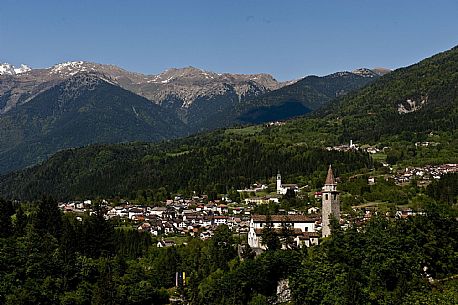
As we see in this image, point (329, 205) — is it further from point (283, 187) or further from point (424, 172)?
point (283, 187)

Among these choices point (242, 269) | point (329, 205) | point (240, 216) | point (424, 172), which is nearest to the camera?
point (242, 269)

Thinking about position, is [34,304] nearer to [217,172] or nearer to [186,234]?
[186,234]

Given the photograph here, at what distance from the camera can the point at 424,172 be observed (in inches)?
5822

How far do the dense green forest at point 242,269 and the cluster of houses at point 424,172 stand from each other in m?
63.4

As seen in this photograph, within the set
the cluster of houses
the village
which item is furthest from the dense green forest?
the cluster of houses

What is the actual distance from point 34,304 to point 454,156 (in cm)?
12899

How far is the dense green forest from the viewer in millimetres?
61906

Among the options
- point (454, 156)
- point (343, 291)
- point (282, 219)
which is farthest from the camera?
point (454, 156)

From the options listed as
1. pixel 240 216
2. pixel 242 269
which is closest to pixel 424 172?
pixel 240 216

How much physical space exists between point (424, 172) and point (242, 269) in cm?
8870

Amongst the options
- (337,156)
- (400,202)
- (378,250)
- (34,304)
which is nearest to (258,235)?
(378,250)

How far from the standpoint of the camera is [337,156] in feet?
591

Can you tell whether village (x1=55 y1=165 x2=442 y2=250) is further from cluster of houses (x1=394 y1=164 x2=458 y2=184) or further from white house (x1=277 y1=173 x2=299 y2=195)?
cluster of houses (x1=394 y1=164 x2=458 y2=184)

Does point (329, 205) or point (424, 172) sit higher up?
point (424, 172)
